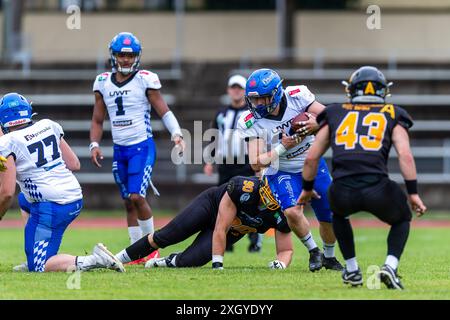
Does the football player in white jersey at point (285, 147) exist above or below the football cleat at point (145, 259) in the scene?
above

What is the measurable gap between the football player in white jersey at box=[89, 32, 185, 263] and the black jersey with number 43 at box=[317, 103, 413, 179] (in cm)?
359

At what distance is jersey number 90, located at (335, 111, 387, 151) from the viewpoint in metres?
8.10

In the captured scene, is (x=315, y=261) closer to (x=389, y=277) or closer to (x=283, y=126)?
(x=283, y=126)

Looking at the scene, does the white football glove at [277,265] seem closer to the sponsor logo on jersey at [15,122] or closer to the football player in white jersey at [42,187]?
the football player in white jersey at [42,187]

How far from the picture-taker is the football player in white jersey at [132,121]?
11484mm

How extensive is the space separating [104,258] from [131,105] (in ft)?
8.84

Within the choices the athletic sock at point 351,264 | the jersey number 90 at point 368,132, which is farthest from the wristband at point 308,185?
the athletic sock at point 351,264

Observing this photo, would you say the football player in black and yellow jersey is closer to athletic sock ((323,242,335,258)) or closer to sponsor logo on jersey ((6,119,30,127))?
athletic sock ((323,242,335,258))

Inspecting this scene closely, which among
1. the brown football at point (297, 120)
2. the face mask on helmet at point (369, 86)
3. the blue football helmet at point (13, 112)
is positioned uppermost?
the face mask on helmet at point (369, 86)

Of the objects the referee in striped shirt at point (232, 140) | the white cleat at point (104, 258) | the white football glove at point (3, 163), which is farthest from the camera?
the referee in striped shirt at point (232, 140)

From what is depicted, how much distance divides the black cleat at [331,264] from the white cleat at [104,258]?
2.03m

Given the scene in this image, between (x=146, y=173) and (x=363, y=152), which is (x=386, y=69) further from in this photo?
(x=363, y=152)

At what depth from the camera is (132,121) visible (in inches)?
458

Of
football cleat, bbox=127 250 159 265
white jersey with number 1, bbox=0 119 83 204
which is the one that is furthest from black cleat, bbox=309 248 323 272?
white jersey with number 1, bbox=0 119 83 204
